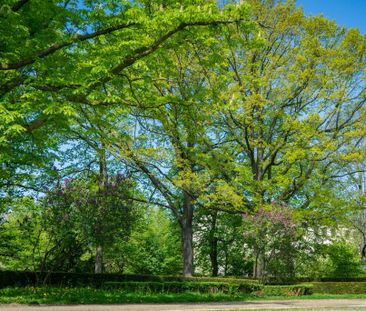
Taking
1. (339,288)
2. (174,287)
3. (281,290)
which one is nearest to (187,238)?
(281,290)

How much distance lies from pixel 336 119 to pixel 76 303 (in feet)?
66.6

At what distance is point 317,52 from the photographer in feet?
93.5

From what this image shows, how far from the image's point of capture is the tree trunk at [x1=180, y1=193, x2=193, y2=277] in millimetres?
31808

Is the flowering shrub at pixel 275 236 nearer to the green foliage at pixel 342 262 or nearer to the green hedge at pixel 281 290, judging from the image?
the green hedge at pixel 281 290

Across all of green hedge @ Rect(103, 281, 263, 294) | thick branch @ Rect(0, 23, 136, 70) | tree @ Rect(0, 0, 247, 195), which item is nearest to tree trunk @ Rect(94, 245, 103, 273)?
green hedge @ Rect(103, 281, 263, 294)

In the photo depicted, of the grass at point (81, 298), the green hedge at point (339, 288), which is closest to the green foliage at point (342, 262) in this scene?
the green hedge at point (339, 288)

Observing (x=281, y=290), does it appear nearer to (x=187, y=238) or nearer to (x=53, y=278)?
(x=187, y=238)

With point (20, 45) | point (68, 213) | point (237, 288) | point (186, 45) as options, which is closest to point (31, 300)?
point (68, 213)

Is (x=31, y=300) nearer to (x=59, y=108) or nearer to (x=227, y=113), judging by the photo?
(x=59, y=108)

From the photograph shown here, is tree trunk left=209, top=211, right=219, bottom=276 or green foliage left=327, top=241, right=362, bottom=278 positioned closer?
green foliage left=327, top=241, right=362, bottom=278

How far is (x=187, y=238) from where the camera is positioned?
107ft

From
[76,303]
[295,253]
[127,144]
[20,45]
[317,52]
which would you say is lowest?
[76,303]

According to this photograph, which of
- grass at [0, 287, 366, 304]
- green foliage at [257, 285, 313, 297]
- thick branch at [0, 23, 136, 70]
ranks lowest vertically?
grass at [0, 287, 366, 304]

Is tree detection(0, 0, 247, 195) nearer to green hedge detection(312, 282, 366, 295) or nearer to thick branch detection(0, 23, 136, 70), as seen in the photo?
thick branch detection(0, 23, 136, 70)
